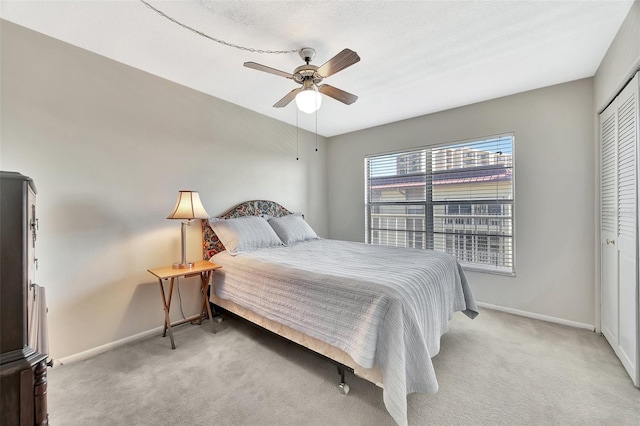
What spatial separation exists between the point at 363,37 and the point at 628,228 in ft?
8.17

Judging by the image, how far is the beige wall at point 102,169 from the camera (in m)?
2.04

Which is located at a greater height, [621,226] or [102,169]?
[102,169]

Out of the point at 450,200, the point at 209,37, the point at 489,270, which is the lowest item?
the point at 489,270

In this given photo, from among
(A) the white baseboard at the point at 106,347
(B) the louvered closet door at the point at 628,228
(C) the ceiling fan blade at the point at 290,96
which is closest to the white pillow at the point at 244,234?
(A) the white baseboard at the point at 106,347

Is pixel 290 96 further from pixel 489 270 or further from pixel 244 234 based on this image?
pixel 489 270

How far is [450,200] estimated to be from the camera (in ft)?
11.9

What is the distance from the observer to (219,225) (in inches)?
118

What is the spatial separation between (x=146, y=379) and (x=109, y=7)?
2621mm

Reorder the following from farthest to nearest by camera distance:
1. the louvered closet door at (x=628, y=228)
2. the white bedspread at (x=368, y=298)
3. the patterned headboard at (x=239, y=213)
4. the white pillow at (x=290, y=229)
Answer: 1. the white pillow at (x=290, y=229)
2. the patterned headboard at (x=239, y=213)
3. the louvered closet door at (x=628, y=228)
4. the white bedspread at (x=368, y=298)

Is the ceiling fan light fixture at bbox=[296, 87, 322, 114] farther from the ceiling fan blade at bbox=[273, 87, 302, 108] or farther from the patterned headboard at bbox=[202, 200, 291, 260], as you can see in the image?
the patterned headboard at bbox=[202, 200, 291, 260]

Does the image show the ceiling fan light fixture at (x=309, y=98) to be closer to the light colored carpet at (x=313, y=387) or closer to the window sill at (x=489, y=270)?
the light colored carpet at (x=313, y=387)

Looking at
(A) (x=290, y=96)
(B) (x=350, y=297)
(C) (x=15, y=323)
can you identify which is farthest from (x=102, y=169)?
(B) (x=350, y=297)

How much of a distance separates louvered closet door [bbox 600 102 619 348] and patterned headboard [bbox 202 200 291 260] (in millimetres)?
3542

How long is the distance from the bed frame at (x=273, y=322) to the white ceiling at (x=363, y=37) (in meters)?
1.47
